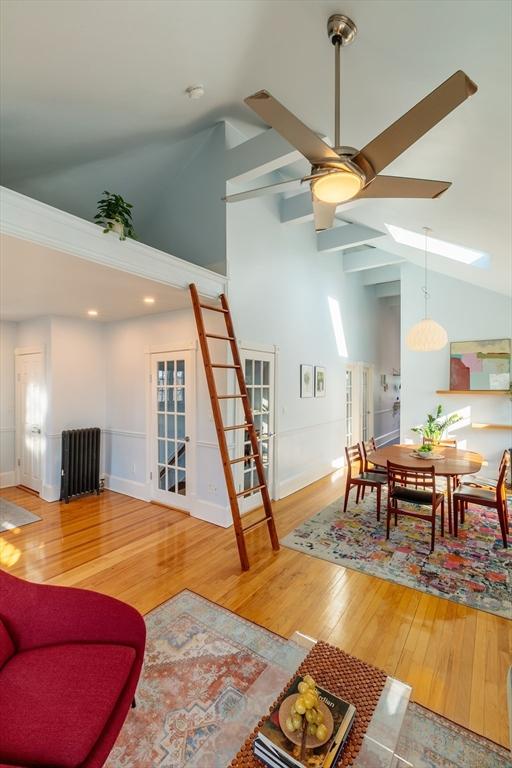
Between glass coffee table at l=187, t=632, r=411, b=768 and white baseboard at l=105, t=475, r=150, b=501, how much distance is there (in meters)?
3.31

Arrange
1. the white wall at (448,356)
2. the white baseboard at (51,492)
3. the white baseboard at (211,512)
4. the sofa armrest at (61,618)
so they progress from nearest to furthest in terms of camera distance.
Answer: the sofa armrest at (61,618), the white baseboard at (211,512), the white baseboard at (51,492), the white wall at (448,356)

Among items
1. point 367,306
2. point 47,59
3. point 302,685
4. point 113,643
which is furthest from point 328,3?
point 367,306

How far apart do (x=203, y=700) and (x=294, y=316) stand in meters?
4.29

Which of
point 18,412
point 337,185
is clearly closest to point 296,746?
point 337,185

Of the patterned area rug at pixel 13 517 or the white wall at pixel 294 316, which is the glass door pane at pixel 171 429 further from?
the patterned area rug at pixel 13 517

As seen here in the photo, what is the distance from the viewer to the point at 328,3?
180 cm

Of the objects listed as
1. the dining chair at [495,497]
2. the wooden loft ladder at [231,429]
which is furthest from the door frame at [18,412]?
the dining chair at [495,497]

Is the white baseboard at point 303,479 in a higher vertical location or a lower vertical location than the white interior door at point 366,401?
lower

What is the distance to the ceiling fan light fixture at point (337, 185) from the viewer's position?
1.67 m

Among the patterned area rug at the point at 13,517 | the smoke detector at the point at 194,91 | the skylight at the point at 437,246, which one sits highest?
the smoke detector at the point at 194,91

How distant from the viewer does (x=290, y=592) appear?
2.69 m

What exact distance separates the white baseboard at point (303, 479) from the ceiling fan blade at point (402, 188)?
3779 mm

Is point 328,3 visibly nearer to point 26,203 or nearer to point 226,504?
point 26,203

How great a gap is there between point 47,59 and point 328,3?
1797 millimetres
